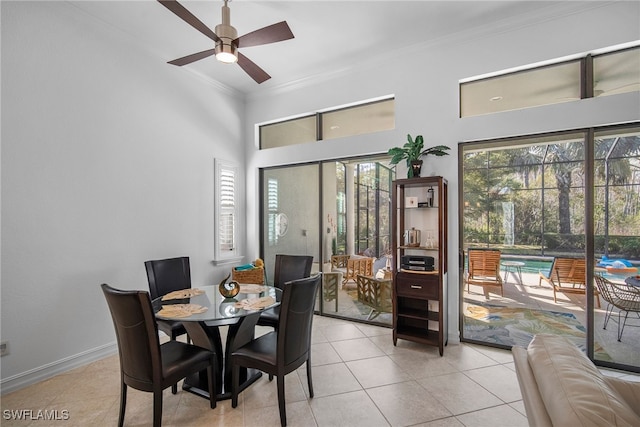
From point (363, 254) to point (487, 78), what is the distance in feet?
8.39

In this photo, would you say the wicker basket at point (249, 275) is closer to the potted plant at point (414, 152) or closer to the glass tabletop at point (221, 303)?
the glass tabletop at point (221, 303)

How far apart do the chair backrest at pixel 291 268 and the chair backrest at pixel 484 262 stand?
1.86 m

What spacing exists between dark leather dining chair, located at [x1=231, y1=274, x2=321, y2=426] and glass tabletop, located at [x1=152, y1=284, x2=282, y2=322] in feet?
0.92

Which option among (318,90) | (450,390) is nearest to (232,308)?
(450,390)

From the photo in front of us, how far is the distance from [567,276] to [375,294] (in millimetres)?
2047

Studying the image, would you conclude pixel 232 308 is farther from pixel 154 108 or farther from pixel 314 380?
pixel 154 108

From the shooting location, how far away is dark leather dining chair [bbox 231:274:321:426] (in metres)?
2.09

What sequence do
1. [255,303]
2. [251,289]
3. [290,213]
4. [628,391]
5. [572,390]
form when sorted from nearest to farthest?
[572,390] < [628,391] < [255,303] < [251,289] < [290,213]

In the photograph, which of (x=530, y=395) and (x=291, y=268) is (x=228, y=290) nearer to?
(x=291, y=268)

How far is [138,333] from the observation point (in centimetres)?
189

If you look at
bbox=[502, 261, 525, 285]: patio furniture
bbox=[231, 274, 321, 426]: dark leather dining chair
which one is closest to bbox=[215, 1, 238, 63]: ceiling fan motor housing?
bbox=[231, 274, 321, 426]: dark leather dining chair

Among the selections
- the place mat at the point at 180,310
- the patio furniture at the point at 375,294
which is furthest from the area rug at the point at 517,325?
the place mat at the point at 180,310

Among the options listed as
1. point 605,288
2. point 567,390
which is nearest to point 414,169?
point 605,288

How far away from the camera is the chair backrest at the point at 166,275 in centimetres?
305
